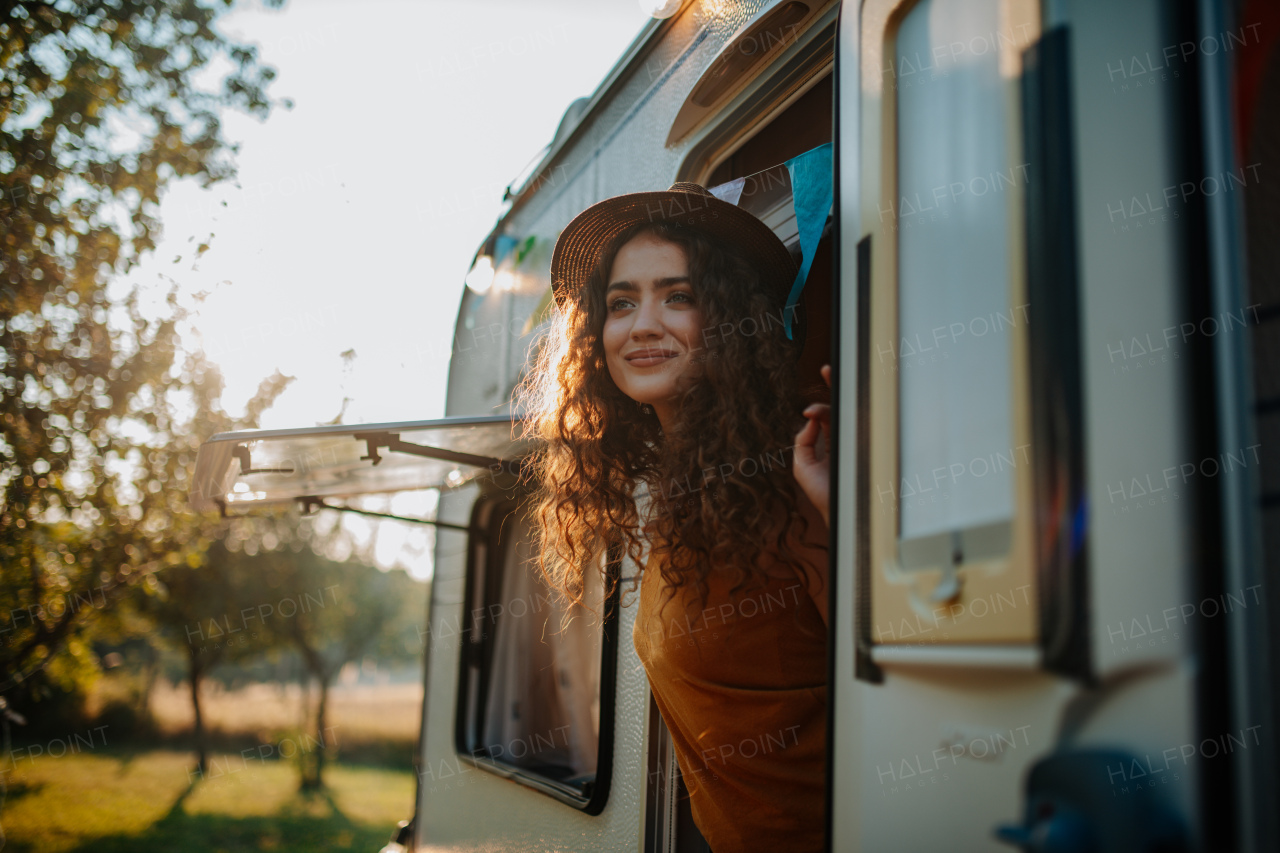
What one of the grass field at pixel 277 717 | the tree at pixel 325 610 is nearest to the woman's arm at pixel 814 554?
the tree at pixel 325 610

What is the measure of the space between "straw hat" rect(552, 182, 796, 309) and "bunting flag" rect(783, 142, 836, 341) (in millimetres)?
95

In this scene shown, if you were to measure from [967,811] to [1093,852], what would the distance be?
0.17m

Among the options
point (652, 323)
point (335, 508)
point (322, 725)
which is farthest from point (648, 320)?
point (322, 725)

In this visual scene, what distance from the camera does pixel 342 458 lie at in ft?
10.8

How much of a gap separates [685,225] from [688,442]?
60 cm

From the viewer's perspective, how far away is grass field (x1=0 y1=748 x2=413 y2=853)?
11.6 meters

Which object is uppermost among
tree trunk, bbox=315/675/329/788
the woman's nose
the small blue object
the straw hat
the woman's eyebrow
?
the small blue object

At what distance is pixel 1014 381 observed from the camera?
2.96ft

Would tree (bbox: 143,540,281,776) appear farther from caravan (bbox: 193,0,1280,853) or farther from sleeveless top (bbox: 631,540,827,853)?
caravan (bbox: 193,0,1280,853)

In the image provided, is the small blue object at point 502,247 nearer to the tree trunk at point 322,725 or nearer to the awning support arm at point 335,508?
the awning support arm at point 335,508

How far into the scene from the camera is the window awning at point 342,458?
292 centimetres

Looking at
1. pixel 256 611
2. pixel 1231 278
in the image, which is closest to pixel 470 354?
pixel 1231 278

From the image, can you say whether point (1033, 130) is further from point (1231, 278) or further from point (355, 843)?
point (355, 843)

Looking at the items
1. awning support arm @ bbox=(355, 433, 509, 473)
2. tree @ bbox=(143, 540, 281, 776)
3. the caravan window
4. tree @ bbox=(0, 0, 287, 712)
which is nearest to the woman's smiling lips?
awning support arm @ bbox=(355, 433, 509, 473)
